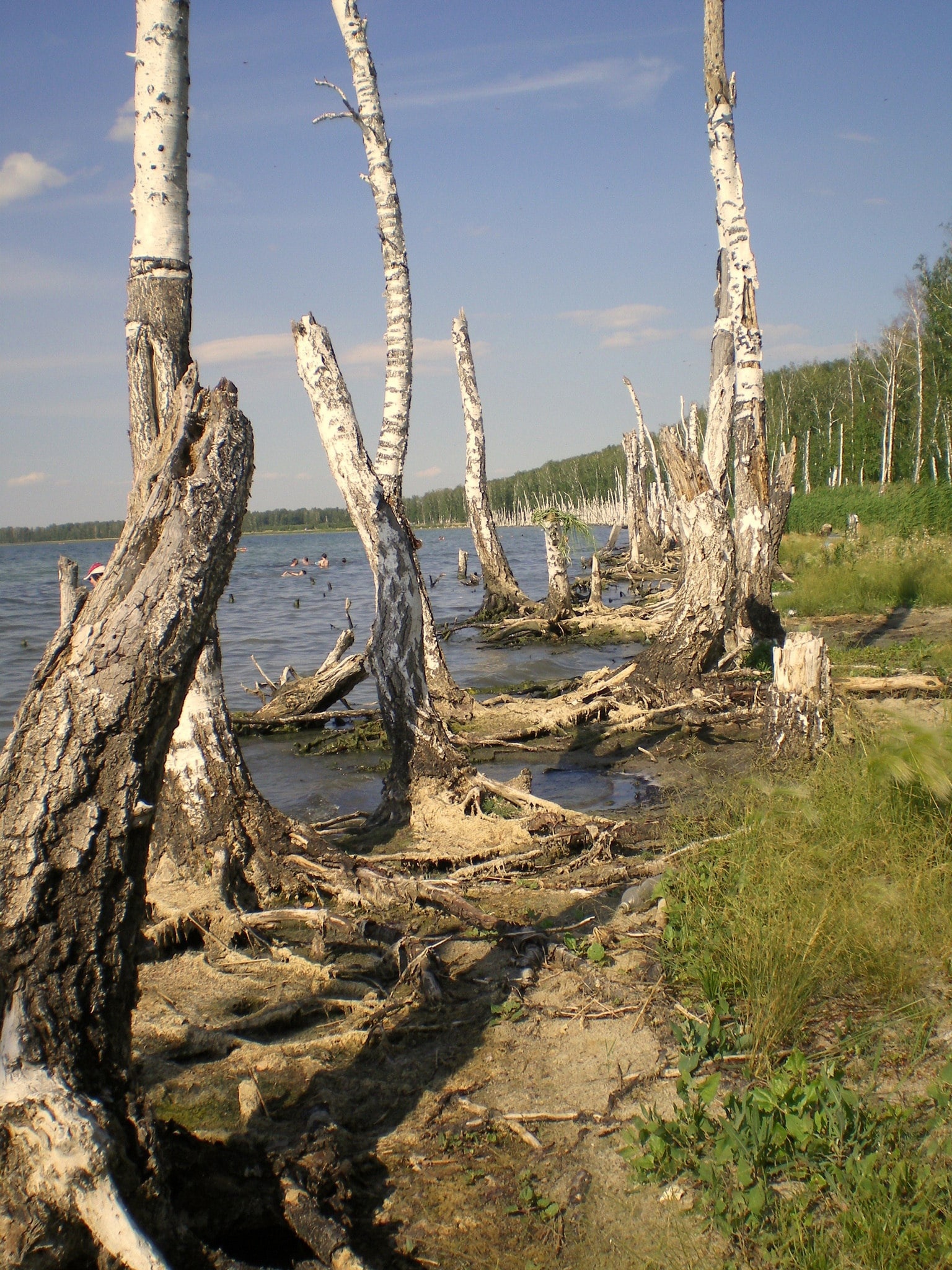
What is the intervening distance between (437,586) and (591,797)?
1078 inches

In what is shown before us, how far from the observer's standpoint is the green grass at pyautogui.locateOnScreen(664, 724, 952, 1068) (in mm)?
3082

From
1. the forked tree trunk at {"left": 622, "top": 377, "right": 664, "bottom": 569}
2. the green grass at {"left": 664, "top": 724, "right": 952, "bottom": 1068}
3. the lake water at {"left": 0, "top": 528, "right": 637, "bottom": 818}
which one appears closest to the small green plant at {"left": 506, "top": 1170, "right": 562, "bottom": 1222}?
the green grass at {"left": 664, "top": 724, "right": 952, "bottom": 1068}

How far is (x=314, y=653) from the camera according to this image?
17.1 m

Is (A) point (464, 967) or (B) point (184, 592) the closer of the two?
(B) point (184, 592)

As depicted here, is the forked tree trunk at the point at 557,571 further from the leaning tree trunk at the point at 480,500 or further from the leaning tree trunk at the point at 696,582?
the leaning tree trunk at the point at 696,582

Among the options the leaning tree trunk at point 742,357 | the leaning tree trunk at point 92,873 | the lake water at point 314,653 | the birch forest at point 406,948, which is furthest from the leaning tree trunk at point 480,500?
the leaning tree trunk at point 92,873

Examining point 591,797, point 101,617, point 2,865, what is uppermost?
point 101,617

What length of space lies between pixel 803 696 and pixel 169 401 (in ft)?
14.1

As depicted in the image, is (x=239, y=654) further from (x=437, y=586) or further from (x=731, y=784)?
(x=437, y=586)

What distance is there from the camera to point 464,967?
4.03m

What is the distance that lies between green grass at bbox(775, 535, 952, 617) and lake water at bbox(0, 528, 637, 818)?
142 inches

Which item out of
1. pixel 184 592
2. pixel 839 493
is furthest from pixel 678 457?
pixel 839 493

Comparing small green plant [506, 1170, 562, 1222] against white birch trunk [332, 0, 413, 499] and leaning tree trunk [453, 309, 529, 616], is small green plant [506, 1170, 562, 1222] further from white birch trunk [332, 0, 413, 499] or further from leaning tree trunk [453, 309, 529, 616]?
leaning tree trunk [453, 309, 529, 616]

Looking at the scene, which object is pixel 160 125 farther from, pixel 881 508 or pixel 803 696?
pixel 881 508
